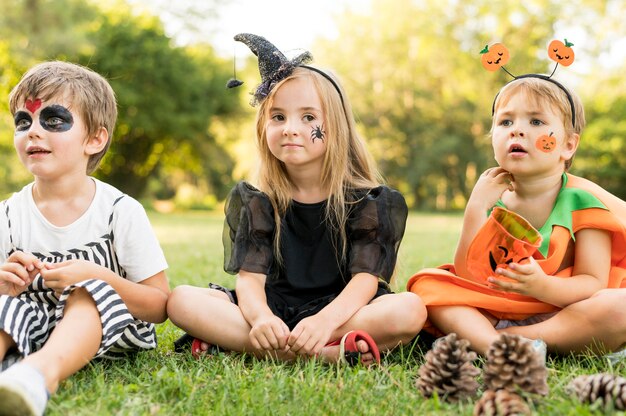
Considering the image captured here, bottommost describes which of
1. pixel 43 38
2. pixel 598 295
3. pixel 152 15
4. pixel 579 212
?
pixel 598 295

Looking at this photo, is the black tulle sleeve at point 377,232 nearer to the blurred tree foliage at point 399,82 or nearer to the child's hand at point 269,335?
the child's hand at point 269,335

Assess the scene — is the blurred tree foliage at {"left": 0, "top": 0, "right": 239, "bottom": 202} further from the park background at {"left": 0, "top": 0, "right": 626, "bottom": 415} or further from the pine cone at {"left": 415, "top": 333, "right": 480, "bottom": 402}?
the pine cone at {"left": 415, "top": 333, "right": 480, "bottom": 402}

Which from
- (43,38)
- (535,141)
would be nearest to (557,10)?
(43,38)

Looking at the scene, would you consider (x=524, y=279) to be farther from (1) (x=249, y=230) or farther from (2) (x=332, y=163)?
(1) (x=249, y=230)

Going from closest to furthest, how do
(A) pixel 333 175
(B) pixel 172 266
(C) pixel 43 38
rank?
(A) pixel 333 175, (B) pixel 172 266, (C) pixel 43 38

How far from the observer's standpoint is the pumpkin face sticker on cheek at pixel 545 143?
112 inches

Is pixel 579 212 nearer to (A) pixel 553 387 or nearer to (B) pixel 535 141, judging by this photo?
(B) pixel 535 141

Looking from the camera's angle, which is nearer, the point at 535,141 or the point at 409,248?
the point at 535,141

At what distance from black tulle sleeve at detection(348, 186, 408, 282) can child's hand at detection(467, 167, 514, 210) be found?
330 mm

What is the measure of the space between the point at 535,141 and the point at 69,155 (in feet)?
6.38

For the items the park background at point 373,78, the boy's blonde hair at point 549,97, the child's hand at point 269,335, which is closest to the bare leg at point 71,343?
the child's hand at point 269,335

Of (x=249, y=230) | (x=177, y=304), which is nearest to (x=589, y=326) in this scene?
(x=249, y=230)

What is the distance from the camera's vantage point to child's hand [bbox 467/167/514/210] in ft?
9.82

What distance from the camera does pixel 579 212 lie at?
283 cm
